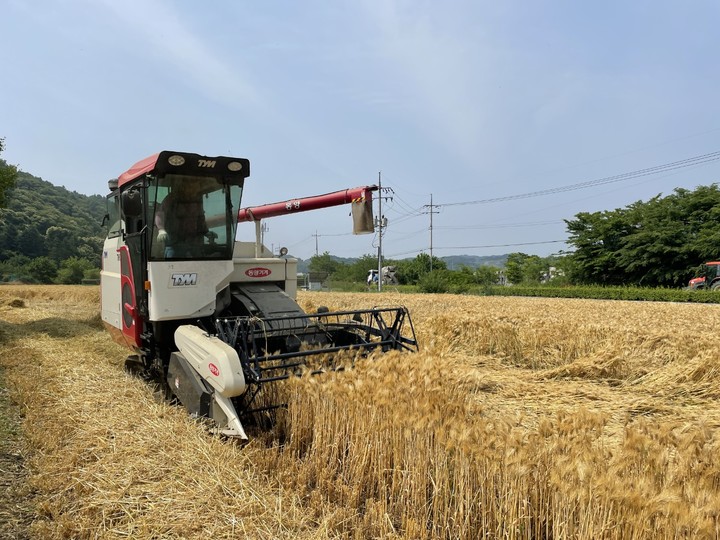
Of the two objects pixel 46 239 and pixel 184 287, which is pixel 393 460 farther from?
pixel 46 239

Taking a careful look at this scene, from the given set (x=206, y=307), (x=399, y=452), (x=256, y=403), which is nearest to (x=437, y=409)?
(x=399, y=452)

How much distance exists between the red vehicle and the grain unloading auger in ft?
102

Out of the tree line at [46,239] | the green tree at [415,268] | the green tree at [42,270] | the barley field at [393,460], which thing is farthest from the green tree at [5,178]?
the green tree at [415,268]

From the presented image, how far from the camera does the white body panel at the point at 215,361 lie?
354cm

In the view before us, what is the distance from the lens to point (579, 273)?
3847 cm

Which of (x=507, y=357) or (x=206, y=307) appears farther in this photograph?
(x=507, y=357)

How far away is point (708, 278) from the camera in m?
29.7

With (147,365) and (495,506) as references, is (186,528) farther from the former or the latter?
(147,365)

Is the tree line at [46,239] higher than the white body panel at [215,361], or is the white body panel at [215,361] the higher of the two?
the tree line at [46,239]

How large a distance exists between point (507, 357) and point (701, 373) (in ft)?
9.23

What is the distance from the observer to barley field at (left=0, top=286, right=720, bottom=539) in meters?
2.05

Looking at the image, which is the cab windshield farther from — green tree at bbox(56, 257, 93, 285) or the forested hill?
the forested hill

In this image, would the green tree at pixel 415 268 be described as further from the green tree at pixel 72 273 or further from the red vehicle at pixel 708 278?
the green tree at pixel 72 273

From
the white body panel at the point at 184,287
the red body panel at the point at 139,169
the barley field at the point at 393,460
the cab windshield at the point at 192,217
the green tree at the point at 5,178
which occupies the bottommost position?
the barley field at the point at 393,460
